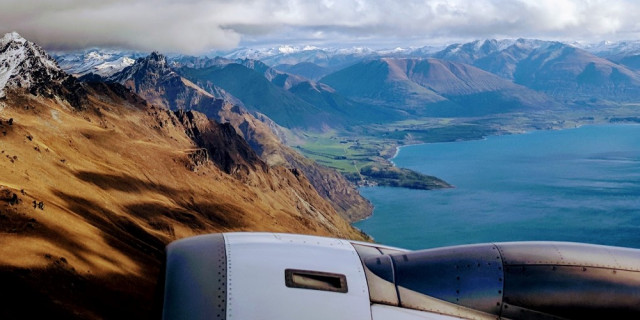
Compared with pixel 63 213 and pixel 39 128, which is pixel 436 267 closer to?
pixel 63 213

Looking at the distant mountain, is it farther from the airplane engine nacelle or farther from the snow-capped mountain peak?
the airplane engine nacelle

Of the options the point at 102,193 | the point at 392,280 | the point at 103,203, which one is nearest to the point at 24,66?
the point at 102,193

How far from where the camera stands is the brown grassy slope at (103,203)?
91.5 feet

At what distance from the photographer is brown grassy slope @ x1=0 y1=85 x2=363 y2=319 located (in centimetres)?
2788

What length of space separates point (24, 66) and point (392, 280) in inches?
4406

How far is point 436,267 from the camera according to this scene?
14.5 metres

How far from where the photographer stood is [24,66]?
347 ft

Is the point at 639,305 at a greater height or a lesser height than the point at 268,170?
greater

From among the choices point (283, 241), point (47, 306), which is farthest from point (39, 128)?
point (283, 241)

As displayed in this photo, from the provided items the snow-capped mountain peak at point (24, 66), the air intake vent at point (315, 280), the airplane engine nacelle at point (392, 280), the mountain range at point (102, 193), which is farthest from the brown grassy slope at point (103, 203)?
the air intake vent at point (315, 280)

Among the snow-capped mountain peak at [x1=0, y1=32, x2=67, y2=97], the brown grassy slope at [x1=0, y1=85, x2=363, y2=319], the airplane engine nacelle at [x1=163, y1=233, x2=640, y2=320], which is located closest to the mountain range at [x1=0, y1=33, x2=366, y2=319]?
the brown grassy slope at [x1=0, y1=85, x2=363, y2=319]

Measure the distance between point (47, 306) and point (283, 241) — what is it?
14.9m

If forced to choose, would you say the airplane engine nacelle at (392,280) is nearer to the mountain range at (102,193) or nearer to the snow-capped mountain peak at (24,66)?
the mountain range at (102,193)

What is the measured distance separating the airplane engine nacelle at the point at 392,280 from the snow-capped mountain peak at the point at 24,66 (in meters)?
93.0
